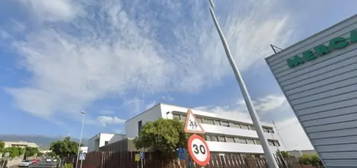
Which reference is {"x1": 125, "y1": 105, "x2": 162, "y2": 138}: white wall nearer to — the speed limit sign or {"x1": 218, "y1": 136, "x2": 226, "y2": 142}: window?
{"x1": 218, "y1": 136, "x2": 226, "y2": 142}: window

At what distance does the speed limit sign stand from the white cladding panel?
14.2 feet

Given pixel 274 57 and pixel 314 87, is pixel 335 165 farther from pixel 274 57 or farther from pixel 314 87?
pixel 274 57

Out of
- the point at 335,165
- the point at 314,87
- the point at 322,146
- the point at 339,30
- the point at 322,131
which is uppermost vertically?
the point at 339,30

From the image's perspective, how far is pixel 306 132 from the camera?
20.3 feet

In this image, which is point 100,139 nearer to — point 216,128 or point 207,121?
point 207,121

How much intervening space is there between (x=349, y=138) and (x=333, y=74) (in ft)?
6.18

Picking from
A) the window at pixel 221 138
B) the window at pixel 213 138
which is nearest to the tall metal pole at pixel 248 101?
the window at pixel 213 138

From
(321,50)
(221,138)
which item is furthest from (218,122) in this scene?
(321,50)

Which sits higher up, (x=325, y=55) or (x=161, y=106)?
(x=161, y=106)

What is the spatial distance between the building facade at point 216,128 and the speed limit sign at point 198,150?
20.3 meters

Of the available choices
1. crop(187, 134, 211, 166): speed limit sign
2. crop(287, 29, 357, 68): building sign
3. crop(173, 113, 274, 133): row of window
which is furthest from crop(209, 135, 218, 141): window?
crop(187, 134, 211, 166): speed limit sign

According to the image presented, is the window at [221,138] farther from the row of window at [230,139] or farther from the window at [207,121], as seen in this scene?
the window at [207,121]

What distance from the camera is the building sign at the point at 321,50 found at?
5.65 m

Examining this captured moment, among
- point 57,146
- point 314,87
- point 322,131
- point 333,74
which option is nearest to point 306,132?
point 322,131
